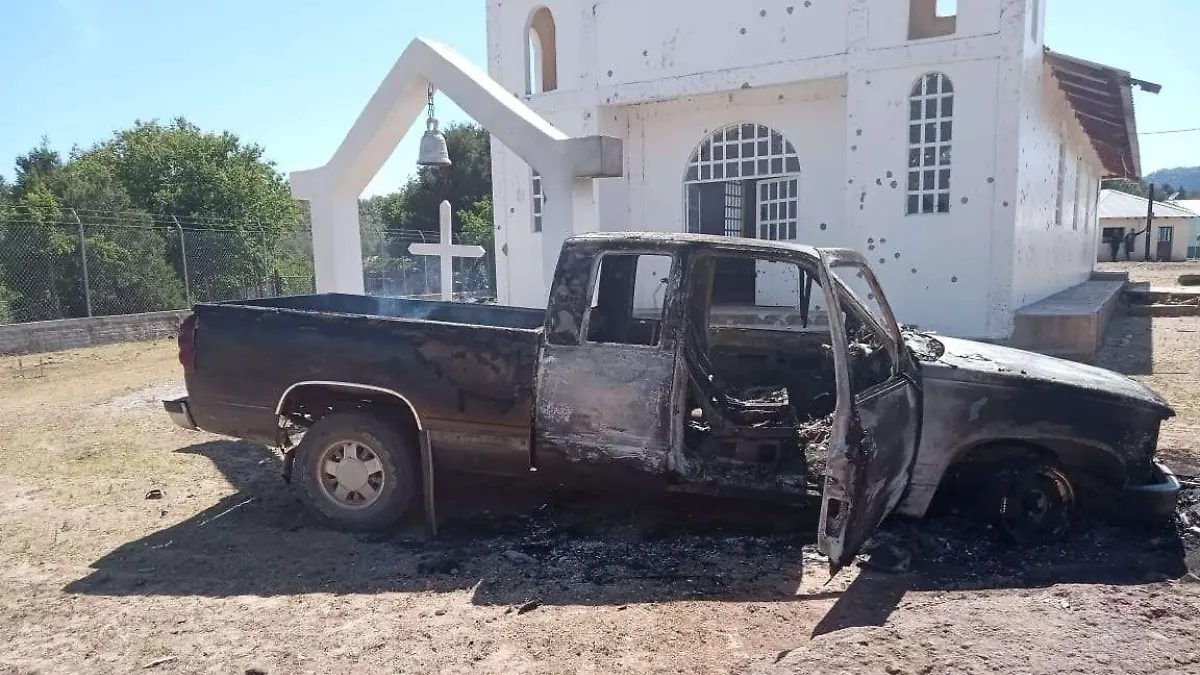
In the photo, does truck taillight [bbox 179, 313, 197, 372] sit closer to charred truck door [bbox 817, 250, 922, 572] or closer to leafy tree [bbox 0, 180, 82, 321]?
charred truck door [bbox 817, 250, 922, 572]

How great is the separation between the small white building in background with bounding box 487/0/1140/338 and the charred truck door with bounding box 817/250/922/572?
5.71 meters

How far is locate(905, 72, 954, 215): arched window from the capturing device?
10.9 meters

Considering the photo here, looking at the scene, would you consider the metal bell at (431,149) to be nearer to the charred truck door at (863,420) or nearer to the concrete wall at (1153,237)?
the charred truck door at (863,420)

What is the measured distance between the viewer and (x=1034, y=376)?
4.18m

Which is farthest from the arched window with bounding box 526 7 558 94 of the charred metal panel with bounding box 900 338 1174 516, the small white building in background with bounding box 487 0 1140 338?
the charred metal panel with bounding box 900 338 1174 516

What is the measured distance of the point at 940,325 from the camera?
36.6 feet

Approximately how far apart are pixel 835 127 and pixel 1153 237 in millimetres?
45165

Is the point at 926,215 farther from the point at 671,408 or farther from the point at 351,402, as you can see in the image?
the point at 351,402

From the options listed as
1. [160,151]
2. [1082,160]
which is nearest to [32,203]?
[160,151]

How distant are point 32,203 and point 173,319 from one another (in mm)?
5216

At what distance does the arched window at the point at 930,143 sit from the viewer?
1090cm

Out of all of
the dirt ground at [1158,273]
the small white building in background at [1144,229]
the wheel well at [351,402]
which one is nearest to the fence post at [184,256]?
the wheel well at [351,402]

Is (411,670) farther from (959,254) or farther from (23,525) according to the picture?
(959,254)

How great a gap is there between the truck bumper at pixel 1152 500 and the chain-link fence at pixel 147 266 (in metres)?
15.8
